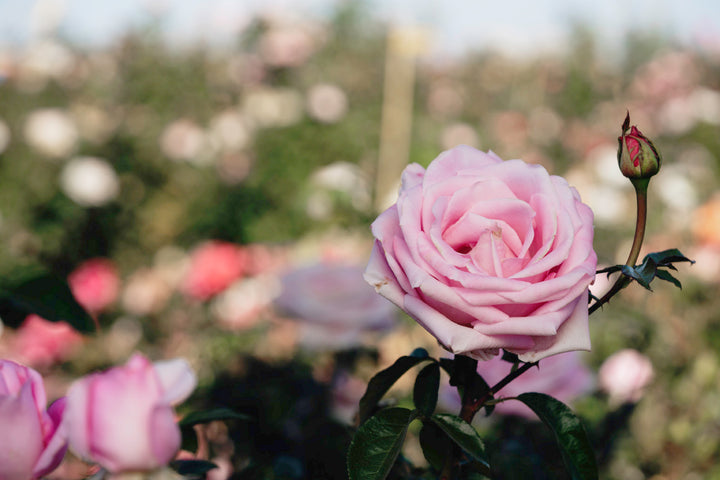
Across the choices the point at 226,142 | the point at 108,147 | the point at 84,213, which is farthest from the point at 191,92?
the point at 84,213

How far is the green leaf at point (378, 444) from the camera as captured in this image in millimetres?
425

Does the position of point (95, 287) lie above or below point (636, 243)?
below

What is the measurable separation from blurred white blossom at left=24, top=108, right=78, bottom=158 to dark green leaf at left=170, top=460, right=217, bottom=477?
3.80m

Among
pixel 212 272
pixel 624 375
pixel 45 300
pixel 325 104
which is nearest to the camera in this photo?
pixel 45 300

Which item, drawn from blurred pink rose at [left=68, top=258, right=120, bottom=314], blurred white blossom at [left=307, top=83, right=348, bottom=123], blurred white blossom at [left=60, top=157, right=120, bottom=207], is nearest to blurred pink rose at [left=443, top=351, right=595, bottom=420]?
blurred pink rose at [left=68, top=258, right=120, bottom=314]

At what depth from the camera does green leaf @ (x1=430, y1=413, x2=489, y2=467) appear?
0.43 m

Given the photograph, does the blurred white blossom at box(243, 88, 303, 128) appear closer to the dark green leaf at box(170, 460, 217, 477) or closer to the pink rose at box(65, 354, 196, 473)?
the dark green leaf at box(170, 460, 217, 477)

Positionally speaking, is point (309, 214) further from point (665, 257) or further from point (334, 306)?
point (665, 257)

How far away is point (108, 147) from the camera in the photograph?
4.03 m

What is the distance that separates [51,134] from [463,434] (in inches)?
157

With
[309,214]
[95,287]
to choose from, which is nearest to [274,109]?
[309,214]

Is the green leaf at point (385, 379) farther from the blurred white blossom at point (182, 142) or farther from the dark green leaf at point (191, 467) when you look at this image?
the blurred white blossom at point (182, 142)

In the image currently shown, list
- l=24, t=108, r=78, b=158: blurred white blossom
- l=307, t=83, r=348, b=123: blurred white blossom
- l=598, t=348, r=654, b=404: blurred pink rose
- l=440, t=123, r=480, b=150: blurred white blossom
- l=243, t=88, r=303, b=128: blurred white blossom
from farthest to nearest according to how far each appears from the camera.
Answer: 1. l=440, t=123, r=480, b=150: blurred white blossom
2. l=243, t=88, r=303, b=128: blurred white blossom
3. l=307, t=83, r=348, b=123: blurred white blossom
4. l=24, t=108, r=78, b=158: blurred white blossom
5. l=598, t=348, r=654, b=404: blurred pink rose

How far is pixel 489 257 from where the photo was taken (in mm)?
461
